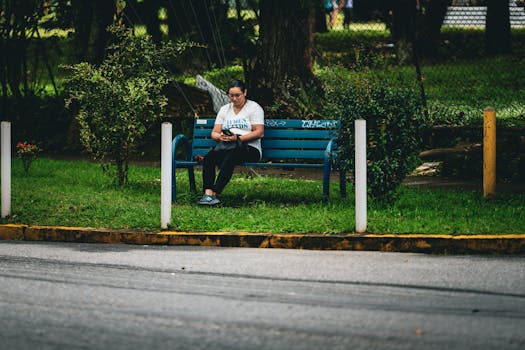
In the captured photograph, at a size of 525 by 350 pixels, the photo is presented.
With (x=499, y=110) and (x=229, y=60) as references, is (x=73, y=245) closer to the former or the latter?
(x=499, y=110)

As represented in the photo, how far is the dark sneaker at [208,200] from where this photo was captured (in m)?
12.0

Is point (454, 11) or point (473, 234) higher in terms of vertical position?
point (454, 11)

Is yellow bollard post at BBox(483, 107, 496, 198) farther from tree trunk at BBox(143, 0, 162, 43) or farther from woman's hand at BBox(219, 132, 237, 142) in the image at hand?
tree trunk at BBox(143, 0, 162, 43)

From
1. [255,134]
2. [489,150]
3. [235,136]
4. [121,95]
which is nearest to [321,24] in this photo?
[121,95]

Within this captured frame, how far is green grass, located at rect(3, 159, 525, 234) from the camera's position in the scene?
1023 cm

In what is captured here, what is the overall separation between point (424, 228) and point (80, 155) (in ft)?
32.6

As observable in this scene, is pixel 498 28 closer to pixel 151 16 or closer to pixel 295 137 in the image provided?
pixel 151 16

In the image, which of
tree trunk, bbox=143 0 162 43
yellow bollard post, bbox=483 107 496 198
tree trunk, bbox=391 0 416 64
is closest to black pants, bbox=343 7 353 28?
tree trunk, bbox=391 0 416 64

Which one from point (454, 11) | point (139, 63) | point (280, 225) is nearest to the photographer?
point (280, 225)

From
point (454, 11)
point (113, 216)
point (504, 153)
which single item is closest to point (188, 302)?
point (113, 216)

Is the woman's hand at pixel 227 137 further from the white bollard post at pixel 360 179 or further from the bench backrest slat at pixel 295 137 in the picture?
the white bollard post at pixel 360 179

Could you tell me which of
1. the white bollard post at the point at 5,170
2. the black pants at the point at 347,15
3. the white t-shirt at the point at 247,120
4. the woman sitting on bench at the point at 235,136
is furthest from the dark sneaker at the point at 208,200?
the black pants at the point at 347,15

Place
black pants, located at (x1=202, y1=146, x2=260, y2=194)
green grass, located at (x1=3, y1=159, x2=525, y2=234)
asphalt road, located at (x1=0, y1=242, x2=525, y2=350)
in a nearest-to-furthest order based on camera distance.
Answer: asphalt road, located at (x1=0, y1=242, x2=525, y2=350), green grass, located at (x1=3, y1=159, x2=525, y2=234), black pants, located at (x1=202, y1=146, x2=260, y2=194)

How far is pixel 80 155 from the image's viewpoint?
18.8 meters
